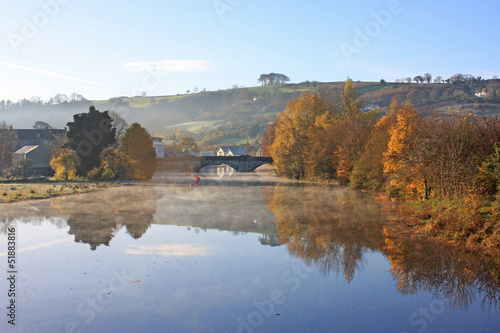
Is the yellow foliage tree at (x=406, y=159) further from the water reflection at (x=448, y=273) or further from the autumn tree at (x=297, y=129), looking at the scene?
the autumn tree at (x=297, y=129)

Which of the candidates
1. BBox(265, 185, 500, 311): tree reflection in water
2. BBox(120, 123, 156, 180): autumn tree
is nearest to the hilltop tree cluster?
BBox(265, 185, 500, 311): tree reflection in water

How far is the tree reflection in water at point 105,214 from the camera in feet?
77.2

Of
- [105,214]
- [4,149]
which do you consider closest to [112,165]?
[4,149]

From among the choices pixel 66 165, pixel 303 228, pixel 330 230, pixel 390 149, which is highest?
pixel 390 149

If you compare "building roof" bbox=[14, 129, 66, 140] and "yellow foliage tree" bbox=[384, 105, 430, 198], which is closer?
"yellow foliage tree" bbox=[384, 105, 430, 198]

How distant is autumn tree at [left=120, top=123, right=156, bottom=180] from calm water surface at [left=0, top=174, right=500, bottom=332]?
37.9 m

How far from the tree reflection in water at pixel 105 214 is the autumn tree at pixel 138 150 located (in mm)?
21053

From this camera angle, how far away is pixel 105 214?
99.7 feet

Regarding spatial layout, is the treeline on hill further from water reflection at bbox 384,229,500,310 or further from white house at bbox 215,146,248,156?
white house at bbox 215,146,248,156

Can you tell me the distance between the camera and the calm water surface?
11.9 m

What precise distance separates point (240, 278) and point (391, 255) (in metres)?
7.35

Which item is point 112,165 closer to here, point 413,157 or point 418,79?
point 413,157

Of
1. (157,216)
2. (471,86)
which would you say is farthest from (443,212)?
(471,86)

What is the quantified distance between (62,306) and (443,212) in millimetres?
18604
